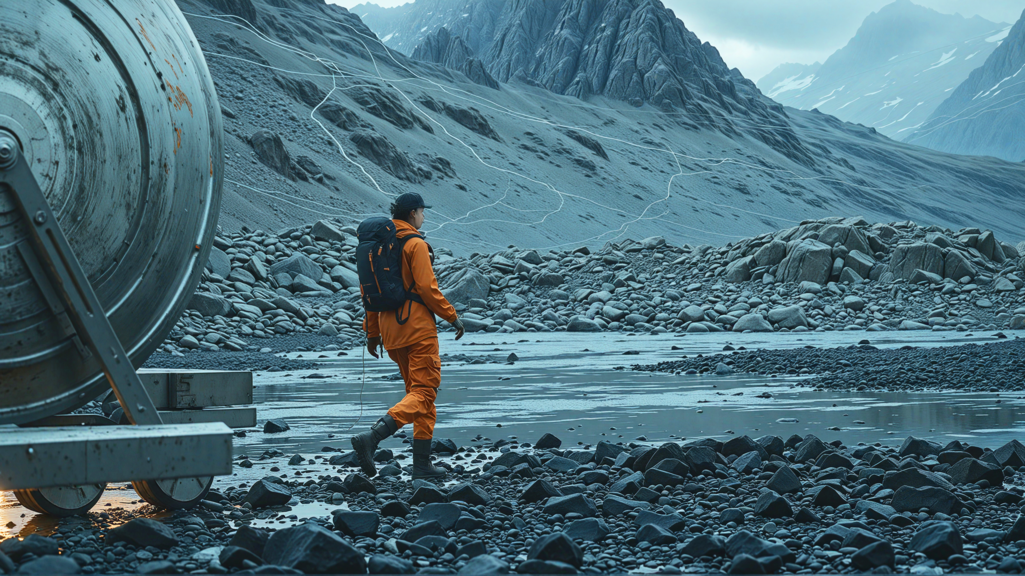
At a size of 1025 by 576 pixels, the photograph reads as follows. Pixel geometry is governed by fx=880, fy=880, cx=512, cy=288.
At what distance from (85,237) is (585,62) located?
124115mm

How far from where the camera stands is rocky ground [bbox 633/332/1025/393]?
440 inches

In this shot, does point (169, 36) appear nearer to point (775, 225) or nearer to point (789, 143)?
point (775, 225)

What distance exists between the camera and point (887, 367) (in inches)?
488

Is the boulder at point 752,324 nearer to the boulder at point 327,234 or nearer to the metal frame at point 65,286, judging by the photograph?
the boulder at point 327,234

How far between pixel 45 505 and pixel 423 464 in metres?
2.25

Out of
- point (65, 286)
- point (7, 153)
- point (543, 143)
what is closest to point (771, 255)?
Answer: point (65, 286)

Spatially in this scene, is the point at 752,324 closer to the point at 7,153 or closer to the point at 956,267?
the point at 956,267

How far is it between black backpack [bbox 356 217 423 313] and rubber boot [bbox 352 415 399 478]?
0.75 m

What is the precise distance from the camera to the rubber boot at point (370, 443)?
5586 mm

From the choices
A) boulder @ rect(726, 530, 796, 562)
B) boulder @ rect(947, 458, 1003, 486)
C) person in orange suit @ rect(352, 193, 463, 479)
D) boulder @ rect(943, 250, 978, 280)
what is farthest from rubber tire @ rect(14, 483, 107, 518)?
boulder @ rect(943, 250, 978, 280)

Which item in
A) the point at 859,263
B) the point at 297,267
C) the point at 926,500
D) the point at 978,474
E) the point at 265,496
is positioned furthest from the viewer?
the point at 859,263

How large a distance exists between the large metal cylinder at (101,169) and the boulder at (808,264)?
2541 centimetres

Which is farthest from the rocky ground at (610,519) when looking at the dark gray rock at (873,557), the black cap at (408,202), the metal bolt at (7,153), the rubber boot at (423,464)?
the black cap at (408,202)

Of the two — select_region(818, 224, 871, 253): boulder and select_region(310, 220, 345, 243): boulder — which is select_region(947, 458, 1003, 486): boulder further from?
select_region(310, 220, 345, 243): boulder
